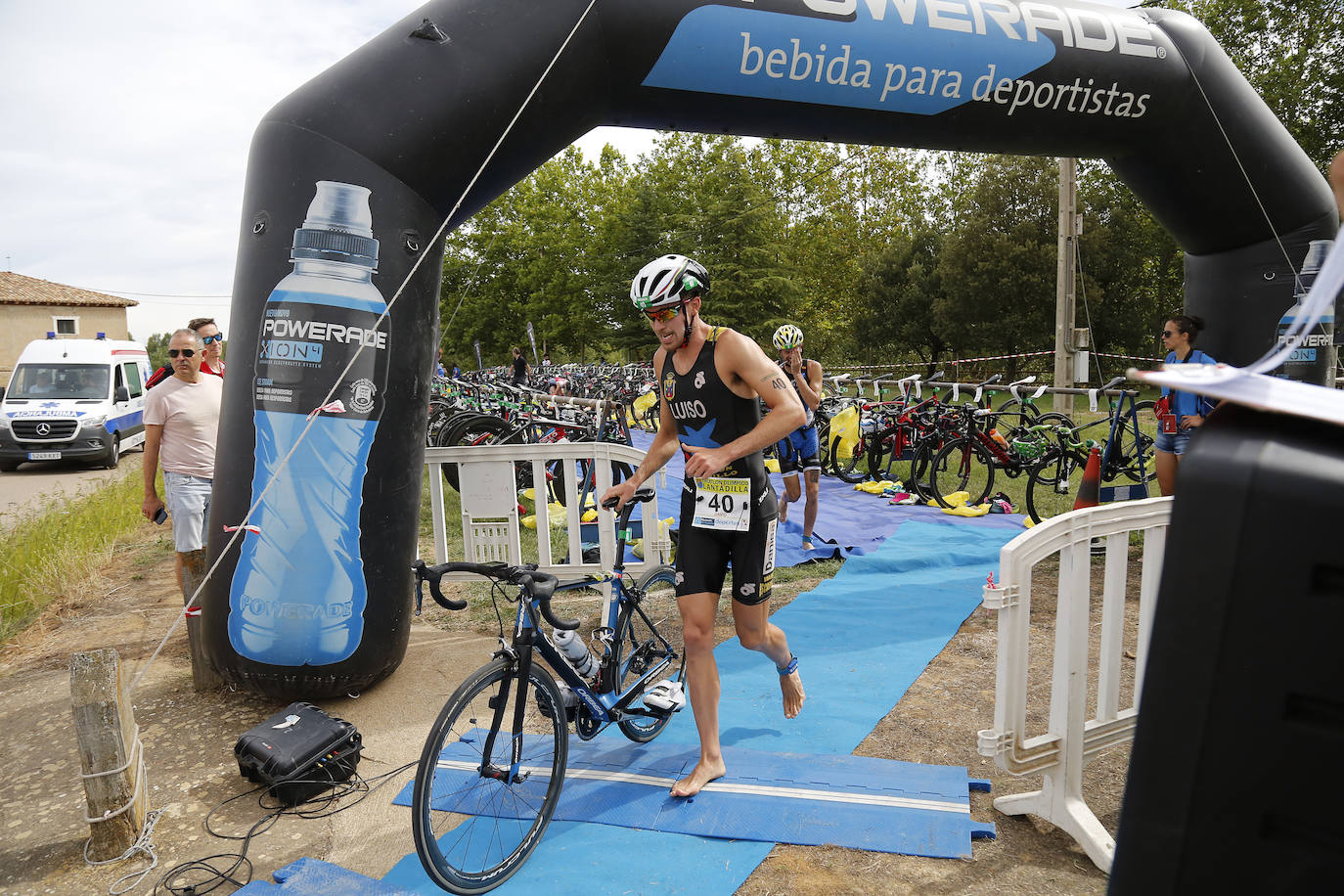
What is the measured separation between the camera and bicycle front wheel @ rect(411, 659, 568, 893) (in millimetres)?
2840

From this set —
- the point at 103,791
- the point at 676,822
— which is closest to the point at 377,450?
the point at 103,791

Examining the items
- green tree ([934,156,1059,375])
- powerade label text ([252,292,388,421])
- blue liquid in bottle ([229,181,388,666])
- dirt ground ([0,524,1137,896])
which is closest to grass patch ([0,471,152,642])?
dirt ground ([0,524,1137,896])

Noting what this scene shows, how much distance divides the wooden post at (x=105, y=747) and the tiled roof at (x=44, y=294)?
47786mm

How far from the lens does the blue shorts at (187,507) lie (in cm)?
514

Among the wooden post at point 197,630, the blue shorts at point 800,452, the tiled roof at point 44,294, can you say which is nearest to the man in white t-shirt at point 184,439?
the wooden post at point 197,630

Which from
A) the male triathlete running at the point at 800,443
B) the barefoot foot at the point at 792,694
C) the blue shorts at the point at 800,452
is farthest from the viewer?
the blue shorts at the point at 800,452

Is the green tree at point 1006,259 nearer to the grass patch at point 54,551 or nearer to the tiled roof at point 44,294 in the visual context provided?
the grass patch at point 54,551

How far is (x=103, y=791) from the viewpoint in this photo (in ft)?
10.5

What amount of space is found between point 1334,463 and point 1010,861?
105 inches

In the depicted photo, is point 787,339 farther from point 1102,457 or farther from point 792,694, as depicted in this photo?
point 792,694

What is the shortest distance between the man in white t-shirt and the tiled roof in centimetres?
4547

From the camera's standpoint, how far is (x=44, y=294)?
42.2 m

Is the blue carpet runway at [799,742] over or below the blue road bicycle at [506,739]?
below

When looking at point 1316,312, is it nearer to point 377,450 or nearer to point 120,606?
point 377,450
